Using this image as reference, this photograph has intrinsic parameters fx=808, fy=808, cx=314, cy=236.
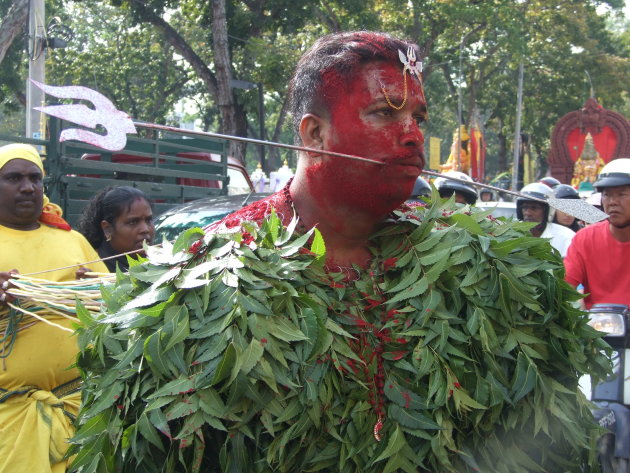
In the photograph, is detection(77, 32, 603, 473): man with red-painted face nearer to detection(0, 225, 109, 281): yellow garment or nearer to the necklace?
the necklace

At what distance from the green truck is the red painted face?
11.1 ft

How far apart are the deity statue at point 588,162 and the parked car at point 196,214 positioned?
72.3 feet

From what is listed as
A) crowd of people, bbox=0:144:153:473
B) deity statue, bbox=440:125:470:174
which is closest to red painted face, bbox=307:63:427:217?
crowd of people, bbox=0:144:153:473

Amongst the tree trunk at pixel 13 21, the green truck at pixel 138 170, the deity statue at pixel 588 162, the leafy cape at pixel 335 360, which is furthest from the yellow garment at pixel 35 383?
the deity statue at pixel 588 162

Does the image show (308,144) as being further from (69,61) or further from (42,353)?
(69,61)

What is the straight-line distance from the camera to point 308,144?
2.79 m

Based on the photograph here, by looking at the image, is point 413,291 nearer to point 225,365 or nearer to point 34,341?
point 225,365

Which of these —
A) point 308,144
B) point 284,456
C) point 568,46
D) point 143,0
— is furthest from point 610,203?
point 568,46

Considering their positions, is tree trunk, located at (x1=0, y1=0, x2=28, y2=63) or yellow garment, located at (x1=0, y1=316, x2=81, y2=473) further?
tree trunk, located at (x1=0, y1=0, x2=28, y2=63)

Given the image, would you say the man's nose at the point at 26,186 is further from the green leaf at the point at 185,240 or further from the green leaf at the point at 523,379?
the green leaf at the point at 523,379

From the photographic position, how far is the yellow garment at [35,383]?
11.7ft

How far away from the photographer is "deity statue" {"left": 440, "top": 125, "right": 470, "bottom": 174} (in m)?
29.5

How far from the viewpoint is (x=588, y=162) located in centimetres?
2703

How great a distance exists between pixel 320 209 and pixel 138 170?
5931 mm
